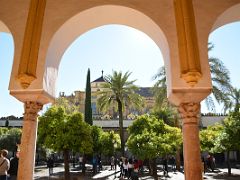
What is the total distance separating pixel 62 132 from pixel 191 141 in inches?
514

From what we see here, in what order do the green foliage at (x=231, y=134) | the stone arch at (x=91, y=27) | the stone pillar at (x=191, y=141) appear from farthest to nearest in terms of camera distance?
the green foliage at (x=231, y=134)
the stone arch at (x=91, y=27)
the stone pillar at (x=191, y=141)

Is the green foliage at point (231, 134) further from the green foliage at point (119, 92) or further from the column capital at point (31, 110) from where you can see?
the column capital at point (31, 110)

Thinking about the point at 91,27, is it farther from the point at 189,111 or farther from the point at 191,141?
the point at 191,141

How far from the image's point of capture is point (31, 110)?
6.43m

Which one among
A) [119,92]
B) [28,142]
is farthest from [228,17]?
[119,92]

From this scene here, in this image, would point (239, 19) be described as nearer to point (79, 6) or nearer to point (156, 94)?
point (79, 6)

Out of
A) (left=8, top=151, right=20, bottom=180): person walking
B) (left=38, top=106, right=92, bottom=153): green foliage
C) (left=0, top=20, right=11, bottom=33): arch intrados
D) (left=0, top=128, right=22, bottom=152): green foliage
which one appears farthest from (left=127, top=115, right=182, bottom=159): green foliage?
(left=0, top=128, right=22, bottom=152): green foliage

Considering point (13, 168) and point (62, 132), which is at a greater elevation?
point (62, 132)

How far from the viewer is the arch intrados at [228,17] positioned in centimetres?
658

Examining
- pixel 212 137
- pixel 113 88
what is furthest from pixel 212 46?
pixel 113 88

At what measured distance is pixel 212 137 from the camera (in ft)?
82.7

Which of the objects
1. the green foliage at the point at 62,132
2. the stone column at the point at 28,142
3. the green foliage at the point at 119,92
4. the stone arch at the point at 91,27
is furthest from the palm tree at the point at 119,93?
the stone column at the point at 28,142

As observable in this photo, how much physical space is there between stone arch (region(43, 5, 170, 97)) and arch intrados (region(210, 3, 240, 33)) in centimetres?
132

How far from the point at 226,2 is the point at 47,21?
397cm
